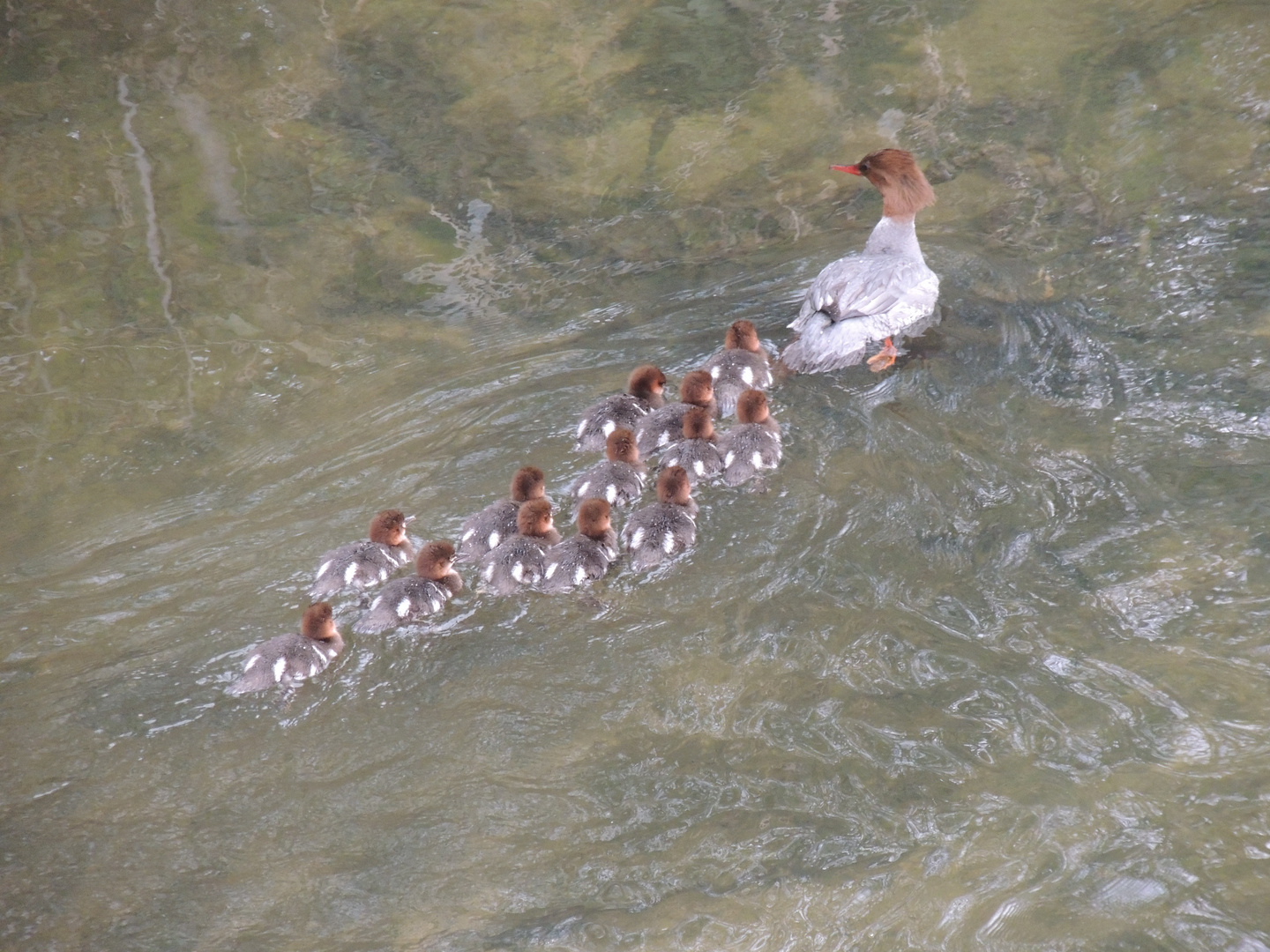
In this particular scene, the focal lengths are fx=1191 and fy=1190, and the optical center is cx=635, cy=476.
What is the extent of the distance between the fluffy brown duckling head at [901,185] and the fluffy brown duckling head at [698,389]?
1.47 m

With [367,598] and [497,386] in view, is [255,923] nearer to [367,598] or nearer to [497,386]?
[367,598]

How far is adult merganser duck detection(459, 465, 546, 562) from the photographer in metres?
4.79

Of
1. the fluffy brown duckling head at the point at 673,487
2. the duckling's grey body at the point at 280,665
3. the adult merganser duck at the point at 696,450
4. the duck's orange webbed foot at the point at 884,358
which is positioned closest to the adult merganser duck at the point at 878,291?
the duck's orange webbed foot at the point at 884,358

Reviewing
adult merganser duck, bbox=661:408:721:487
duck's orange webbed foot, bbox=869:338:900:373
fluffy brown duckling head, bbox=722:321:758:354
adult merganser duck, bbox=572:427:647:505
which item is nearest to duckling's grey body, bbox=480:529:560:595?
adult merganser duck, bbox=572:427:647:505

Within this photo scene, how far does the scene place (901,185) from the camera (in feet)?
19.9

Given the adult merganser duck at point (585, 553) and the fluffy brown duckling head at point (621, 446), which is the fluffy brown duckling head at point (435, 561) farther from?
the fluffy brown duckling head at point (621, 446)

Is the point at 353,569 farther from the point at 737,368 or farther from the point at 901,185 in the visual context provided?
the point at 901,185

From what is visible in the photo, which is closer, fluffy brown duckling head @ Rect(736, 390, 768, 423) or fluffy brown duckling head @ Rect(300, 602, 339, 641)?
fluffy brown duckling head @ Rect(300, 602, 339, 641)

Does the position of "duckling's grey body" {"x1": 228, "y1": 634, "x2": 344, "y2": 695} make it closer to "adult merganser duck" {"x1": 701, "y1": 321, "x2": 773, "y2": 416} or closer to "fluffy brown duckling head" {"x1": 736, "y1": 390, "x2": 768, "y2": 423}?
"fluffy brown duckling head" {"x1": 736, "y1": 390, "x2": 768, "y2": 423}

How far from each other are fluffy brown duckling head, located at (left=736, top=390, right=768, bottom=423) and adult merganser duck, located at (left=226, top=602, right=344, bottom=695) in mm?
1957

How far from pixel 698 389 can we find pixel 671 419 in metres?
0.20

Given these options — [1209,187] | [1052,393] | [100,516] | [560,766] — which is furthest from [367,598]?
[1209,187]

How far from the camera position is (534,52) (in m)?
8.02

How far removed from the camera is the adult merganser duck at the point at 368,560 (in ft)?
15.0
